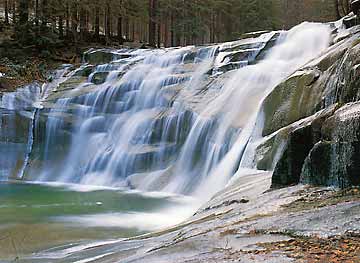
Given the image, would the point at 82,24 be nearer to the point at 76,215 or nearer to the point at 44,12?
the point at 44,12

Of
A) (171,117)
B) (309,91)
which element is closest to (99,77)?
(171,117)

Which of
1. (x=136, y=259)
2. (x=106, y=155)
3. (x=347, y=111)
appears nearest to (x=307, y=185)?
(x=347, y=111)

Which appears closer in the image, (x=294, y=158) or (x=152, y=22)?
(x=294, y=158)

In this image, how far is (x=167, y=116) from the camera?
15969 millimetres

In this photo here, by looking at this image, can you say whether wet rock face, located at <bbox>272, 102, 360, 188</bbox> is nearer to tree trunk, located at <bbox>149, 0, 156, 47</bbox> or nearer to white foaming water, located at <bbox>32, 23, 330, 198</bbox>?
white foaming water, located at <bbox>32, 23, 330, 198</bbox>

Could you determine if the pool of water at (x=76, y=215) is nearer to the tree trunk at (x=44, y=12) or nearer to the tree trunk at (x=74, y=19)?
the tree trunk at (x=44, y=12)

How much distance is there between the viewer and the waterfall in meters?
13.4

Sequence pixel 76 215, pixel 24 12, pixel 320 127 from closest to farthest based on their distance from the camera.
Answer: pixel 320 127 < pixel 76 215 < pixel 24 12

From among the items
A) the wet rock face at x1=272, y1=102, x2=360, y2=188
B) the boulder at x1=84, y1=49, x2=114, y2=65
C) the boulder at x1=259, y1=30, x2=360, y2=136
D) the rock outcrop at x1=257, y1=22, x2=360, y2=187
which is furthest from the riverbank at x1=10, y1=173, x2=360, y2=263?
the boulder at x1=84, y1=49, x2=114, y2=65

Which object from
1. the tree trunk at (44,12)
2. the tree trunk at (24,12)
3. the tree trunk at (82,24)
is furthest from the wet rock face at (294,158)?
the tree trunk at (82,24)

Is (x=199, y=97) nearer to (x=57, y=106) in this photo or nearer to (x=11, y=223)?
(x=57, y=106)

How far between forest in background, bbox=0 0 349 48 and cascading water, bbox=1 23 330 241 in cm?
687

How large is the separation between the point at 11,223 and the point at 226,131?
240 inches

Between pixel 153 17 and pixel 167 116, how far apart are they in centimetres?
1790
